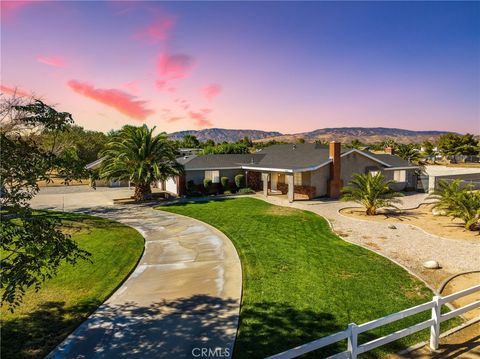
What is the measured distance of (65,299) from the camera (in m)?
9.49

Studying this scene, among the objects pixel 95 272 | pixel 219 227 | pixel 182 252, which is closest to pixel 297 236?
pixel 219 227

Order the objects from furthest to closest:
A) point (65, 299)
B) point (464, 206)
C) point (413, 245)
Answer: point (464, 206)
point (413, 245)
point (65, 299)

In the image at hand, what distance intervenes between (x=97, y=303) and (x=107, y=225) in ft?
35.2

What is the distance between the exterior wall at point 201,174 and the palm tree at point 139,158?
3.41 metres

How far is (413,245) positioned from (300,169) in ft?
41.7

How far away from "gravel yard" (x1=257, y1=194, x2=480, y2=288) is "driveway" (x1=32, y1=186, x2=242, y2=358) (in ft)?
21.6

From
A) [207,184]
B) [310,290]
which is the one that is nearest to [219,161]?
[207,184]

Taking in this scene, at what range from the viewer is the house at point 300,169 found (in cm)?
2834

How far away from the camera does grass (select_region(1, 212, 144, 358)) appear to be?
7.32 m

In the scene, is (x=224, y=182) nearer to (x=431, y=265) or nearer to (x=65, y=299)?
(x=431, y=265)

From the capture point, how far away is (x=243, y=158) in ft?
122

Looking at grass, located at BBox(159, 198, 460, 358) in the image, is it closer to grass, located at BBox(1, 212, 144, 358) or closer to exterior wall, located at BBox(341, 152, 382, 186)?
grass, located at BBox(1, 212, 144, 358)

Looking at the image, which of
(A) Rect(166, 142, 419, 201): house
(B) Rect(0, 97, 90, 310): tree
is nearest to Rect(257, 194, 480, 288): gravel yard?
(A) Rect(166, 142, 419, 201): house

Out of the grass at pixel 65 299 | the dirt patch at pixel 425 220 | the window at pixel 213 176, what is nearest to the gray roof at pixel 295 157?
the window at pixel 213 176
